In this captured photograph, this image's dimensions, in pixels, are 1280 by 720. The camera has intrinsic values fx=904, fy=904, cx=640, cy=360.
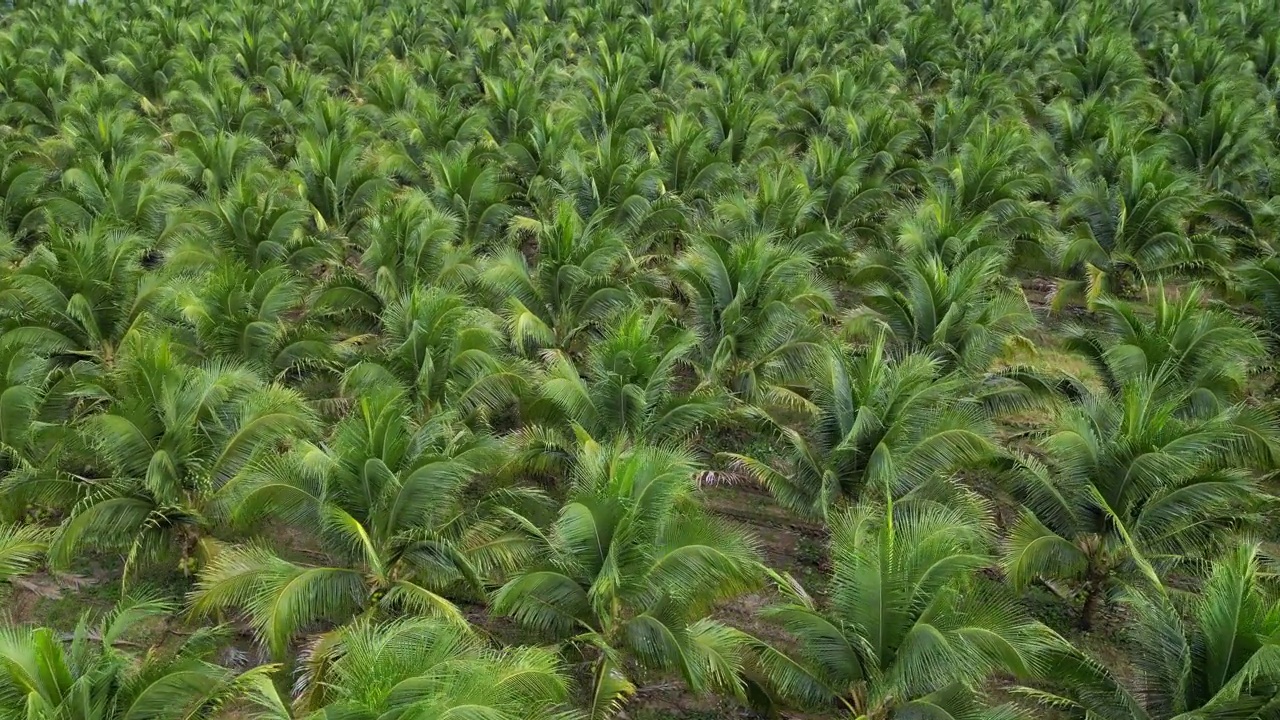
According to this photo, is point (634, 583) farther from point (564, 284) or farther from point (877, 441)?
point (564, 284)

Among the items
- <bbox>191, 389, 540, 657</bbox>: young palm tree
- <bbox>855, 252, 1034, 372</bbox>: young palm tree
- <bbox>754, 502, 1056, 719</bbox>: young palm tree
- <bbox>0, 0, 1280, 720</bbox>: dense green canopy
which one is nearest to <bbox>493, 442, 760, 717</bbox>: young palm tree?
<bbox>0, 0, 1280, 720</bbox>: dense green canopy

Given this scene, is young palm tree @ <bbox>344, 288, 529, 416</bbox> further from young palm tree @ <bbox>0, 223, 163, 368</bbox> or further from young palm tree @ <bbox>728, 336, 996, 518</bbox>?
young palm tree @ <bbox>0, 223, 163, 368</bbox>

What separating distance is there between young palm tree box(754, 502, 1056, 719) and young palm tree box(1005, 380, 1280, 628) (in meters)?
1.38

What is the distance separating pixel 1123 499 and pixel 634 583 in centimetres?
566

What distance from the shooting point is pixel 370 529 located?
988cm

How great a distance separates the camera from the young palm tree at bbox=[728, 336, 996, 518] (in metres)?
11.0

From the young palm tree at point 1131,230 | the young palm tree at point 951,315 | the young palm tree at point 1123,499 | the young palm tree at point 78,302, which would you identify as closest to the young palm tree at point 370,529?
the young palm tree at point 78,302

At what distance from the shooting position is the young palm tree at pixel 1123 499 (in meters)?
9.96

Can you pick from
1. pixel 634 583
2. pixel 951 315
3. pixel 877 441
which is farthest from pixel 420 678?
pixel 951 315

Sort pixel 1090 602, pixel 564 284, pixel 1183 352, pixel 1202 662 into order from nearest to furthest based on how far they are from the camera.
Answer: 1. pixel 1202 662
2. pixel 1090 602
3. pixel 1183 352
4. pixel 564 284

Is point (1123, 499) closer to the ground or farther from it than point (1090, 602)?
farther from it

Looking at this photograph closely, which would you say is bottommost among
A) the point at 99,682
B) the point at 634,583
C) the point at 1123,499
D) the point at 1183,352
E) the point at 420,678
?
the point at 634,583

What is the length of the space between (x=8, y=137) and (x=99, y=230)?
34.1ft

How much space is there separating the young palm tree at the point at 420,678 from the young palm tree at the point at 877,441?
4.11m
